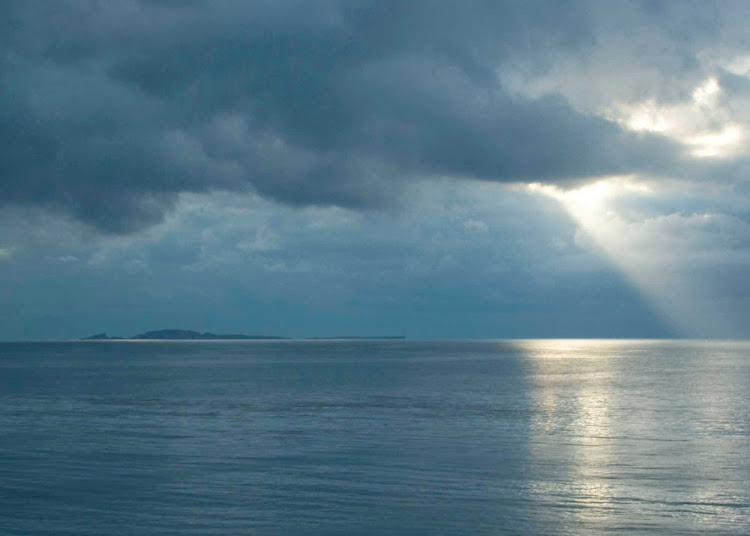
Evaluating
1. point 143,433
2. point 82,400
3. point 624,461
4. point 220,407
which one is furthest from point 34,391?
point 624,461

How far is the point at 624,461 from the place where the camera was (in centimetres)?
3719

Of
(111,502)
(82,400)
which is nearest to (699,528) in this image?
(111,502)

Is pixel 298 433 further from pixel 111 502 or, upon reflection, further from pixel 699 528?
pixel 699 528

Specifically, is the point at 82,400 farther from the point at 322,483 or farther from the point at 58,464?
the point at 322,483

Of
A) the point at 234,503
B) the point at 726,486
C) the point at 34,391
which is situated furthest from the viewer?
the point at 34,391

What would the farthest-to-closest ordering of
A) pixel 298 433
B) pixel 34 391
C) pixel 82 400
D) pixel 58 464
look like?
pixel 34 391
pixel 82 400
pixel 298 433
pixel 58 464

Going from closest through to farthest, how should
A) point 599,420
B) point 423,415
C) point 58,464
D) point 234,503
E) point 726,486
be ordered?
point 234,503 < point 726,486 < point 58,464 < point 599,420 < point 423,415

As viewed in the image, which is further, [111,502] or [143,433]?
[143,433]

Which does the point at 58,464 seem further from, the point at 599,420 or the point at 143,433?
the point at 599,420

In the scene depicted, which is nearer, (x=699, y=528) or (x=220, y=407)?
(x=699, y=528)

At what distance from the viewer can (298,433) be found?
157ft

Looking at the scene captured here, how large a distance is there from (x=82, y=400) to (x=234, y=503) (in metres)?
48.7

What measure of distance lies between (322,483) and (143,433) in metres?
19.6

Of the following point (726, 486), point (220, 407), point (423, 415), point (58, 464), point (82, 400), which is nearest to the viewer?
point (726, 486)
